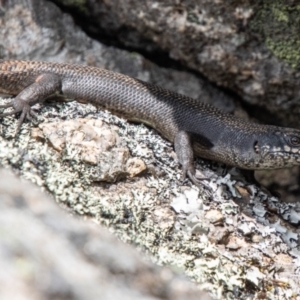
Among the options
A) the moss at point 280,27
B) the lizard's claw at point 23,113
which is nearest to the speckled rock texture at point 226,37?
the moss at point 280,27

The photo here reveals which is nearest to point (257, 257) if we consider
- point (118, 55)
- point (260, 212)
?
point (260, 212)

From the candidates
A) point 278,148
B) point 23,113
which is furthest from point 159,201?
point 278,148

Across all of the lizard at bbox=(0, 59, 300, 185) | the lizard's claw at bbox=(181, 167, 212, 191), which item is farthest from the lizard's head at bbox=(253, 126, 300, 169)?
the lizard's claw at bbox=(181, 167, 212, 191)

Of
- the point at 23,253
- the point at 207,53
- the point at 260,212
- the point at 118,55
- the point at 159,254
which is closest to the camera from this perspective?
the point at 23,253

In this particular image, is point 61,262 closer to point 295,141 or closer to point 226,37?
point 295,141

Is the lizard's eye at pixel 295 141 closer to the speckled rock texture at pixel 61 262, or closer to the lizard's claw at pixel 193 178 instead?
the lizard's claw at pixel 193 178

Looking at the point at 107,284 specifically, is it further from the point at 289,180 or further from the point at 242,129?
the point at 289,180

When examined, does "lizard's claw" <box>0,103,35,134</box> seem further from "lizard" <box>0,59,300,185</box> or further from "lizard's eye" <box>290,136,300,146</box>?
"lizard's eye" <box>290,136,300,146</box>
